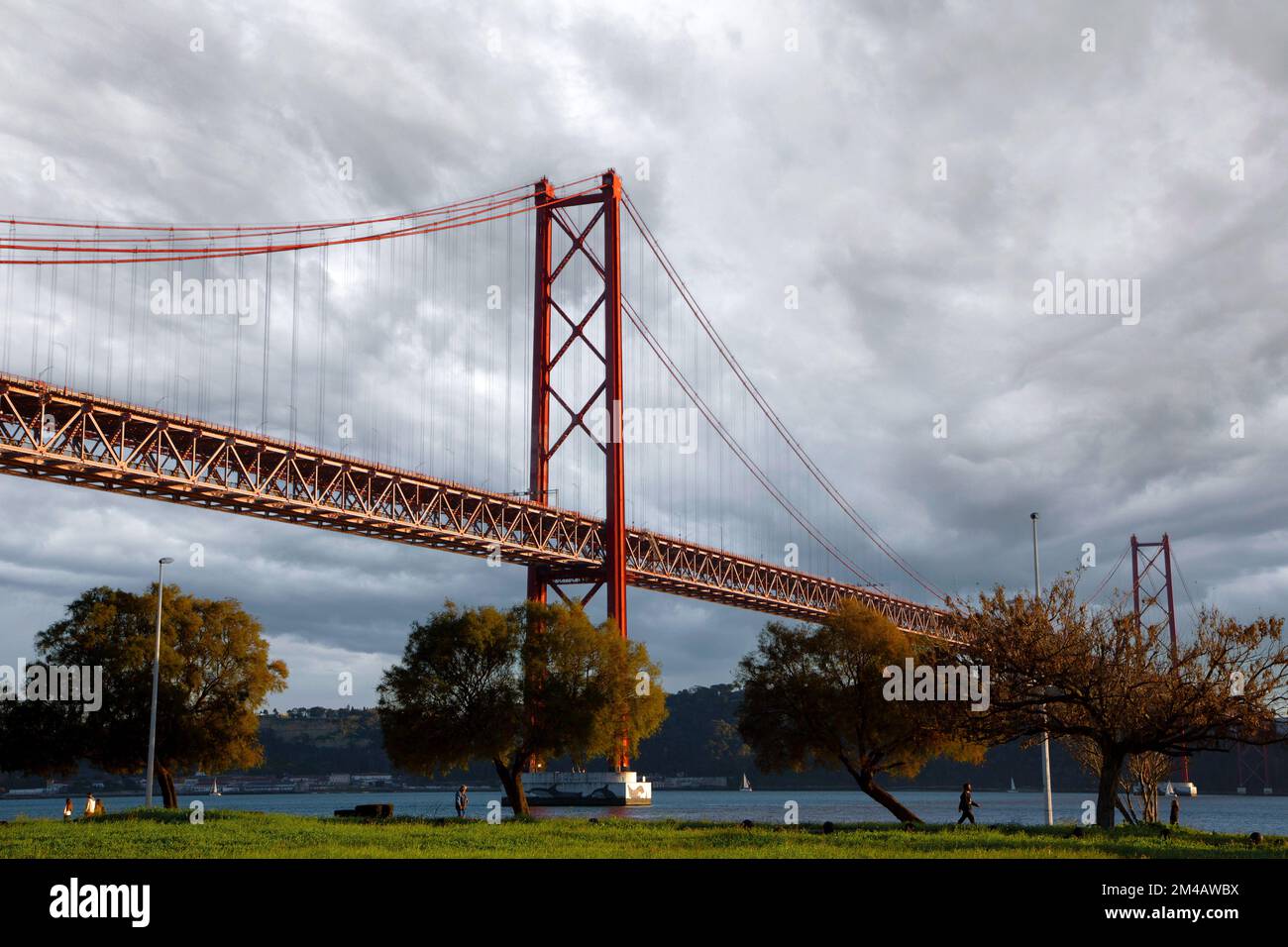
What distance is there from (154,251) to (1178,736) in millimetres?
55121

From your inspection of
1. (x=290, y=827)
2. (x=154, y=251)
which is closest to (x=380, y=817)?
(x=290, y=827)

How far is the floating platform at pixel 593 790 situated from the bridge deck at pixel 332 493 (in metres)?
14.3

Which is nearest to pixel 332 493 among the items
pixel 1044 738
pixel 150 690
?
pixel 150 690

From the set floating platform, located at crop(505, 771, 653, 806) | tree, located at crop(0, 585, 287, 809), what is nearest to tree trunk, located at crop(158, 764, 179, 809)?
tree, located at crop(0, 585, 287, 809)

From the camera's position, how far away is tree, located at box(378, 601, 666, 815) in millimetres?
50344

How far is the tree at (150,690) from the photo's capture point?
5419 cm

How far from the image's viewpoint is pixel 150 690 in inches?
2111

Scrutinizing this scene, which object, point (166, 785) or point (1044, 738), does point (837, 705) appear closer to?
point (1044, 738)

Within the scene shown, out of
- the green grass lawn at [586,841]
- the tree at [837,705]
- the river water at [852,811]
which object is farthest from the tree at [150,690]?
the tree at [837,705]

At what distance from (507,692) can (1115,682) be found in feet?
80.8

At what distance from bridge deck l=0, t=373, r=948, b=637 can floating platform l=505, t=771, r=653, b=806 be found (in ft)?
46.9

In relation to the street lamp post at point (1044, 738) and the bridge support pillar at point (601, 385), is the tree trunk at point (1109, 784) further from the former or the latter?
the bridge support pillar at point (601, 385)
